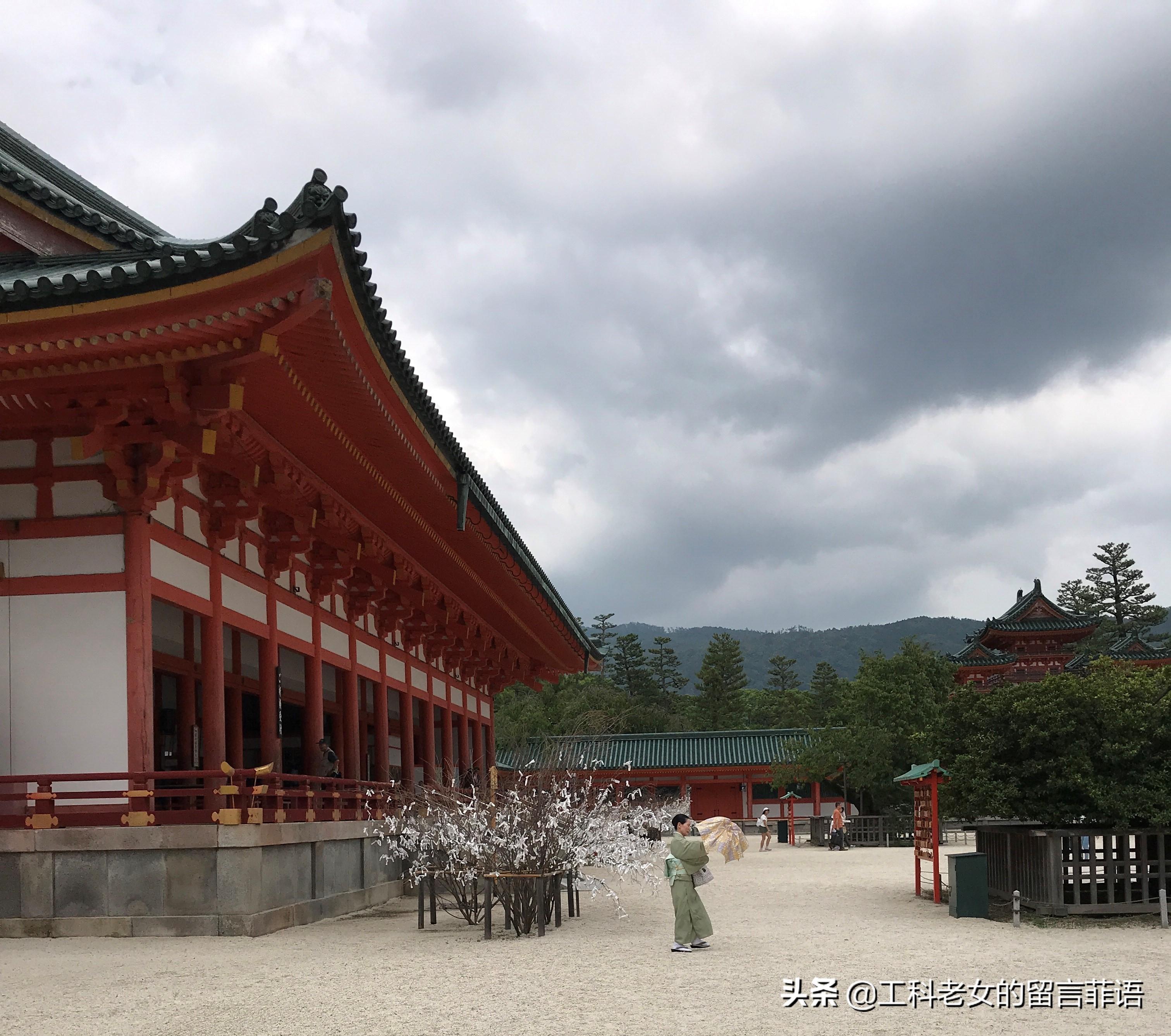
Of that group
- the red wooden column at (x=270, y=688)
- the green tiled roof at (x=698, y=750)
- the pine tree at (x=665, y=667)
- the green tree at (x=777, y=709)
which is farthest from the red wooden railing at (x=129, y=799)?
the pine tree at (x=665, y=667)

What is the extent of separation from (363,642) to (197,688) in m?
3.85

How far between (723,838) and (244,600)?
59.0 feet

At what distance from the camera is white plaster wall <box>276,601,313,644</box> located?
15539 mm

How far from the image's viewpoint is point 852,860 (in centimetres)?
2967

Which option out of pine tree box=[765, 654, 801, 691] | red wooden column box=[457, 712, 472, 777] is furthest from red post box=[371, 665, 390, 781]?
pine tree box=[765, 654, 801, 691]

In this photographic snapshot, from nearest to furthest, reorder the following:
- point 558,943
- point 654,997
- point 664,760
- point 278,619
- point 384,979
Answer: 1. point 654,997
2. point 384,979
3. point 558,943
4. point 278,619
5. point 664,760

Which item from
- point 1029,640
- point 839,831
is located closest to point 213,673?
point 839,831

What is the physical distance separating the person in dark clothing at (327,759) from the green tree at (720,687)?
68.3 metres

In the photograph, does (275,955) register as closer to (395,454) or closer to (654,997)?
(654,997)

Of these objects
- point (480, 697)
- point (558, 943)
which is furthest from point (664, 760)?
point (558, 943)

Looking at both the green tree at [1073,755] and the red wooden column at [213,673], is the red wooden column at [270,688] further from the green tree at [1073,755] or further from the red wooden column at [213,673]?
the green tree at [1073,755]

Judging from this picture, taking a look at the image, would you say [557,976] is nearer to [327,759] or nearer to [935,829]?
[327,759]

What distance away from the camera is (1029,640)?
6328 centimetres

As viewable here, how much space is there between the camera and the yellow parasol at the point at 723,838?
29.2 meters
